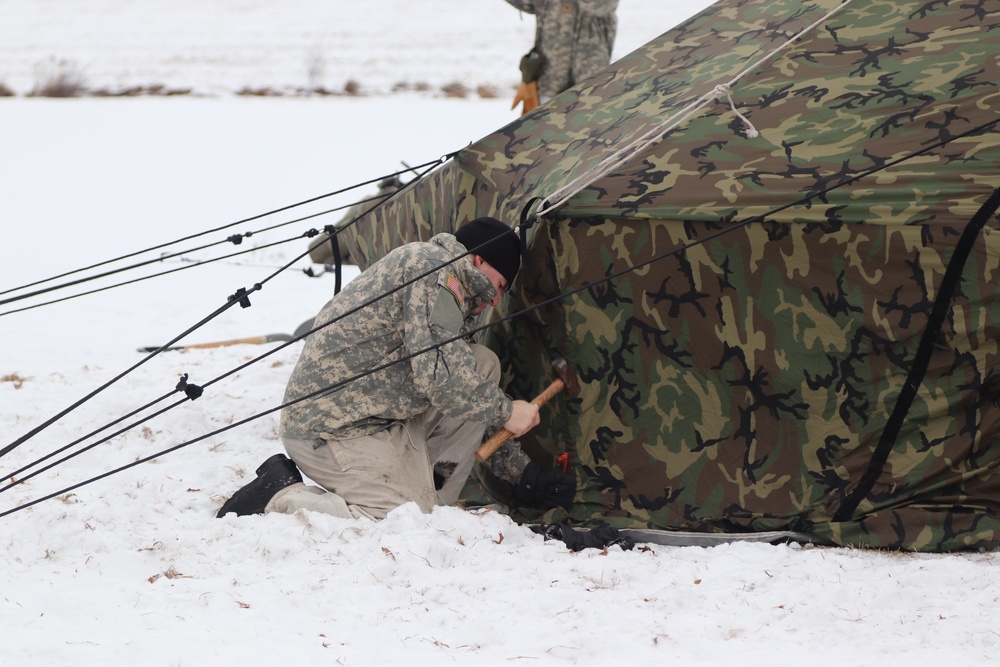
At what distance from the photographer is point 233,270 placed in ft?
30.0

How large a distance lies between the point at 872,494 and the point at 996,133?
4.13 ft

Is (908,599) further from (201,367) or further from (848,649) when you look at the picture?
(201,367)

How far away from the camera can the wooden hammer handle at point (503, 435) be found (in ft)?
12.4

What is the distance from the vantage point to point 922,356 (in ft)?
11.7

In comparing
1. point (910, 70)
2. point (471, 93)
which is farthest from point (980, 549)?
point (471, 93)

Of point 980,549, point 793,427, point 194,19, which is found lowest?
point 980,549

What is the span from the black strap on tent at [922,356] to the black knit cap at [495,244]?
1.35 meters

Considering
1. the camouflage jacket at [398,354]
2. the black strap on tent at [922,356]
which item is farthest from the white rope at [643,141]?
the black strap on tent at [922,356]

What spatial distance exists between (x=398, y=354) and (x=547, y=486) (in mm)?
723

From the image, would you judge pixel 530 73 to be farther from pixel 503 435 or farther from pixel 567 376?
pixel 503 435

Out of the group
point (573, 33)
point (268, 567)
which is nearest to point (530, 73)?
point (573, 33)

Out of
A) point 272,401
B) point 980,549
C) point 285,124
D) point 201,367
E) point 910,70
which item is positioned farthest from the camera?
point 285,124

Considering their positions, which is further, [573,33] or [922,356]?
[573,33]

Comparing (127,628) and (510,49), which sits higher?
(510,49)
